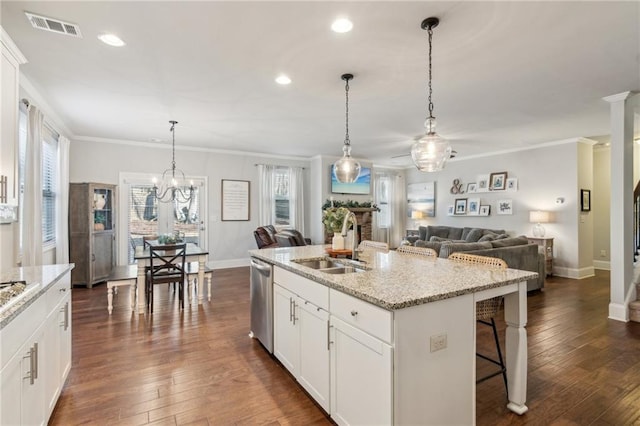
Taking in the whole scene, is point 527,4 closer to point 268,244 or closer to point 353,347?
point 353,347

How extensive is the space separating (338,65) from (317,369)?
8.64 feet

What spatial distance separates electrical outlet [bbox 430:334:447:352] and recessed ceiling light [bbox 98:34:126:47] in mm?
3130

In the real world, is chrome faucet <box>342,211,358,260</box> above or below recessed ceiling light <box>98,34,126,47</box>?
below

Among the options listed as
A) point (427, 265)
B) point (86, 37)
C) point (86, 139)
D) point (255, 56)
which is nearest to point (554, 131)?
point (427, 265)

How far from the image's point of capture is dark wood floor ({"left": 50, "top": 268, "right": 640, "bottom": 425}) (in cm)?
211

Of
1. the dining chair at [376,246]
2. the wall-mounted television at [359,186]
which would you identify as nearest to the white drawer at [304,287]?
the dining chair at [376,246]

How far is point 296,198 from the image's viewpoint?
8.13 m

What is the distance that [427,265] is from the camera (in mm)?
2445

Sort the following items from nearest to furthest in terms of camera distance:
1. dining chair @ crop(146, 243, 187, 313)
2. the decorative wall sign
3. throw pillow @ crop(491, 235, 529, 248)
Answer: dining chair @ crop(146, 243, 187, 313)
throw pillow @ crop(491, 235, 529, 248)
the decorative wall sign

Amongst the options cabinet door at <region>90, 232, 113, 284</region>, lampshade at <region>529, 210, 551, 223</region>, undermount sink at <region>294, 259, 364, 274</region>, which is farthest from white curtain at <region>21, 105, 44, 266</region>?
lampshade at <region>529, 210, 551, 223</region>

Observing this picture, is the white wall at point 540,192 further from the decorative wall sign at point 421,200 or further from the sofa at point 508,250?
the sofa at point 508,250

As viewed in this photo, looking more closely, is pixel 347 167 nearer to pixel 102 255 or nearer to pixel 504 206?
pixel 102 255

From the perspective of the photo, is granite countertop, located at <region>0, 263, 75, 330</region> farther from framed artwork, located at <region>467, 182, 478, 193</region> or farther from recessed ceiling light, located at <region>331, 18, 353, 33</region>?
framed artwork, located at <region>467, 182, 478, 193</region>

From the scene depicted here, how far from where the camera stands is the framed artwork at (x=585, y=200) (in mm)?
6240
